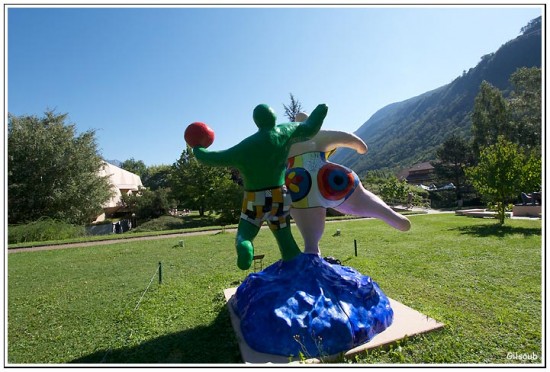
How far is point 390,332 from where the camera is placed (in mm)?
4559

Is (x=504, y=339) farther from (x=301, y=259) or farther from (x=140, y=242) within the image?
(x=140, y=242)

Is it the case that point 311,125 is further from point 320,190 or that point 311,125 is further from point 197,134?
point 197,134

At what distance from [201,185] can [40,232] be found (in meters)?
12.3

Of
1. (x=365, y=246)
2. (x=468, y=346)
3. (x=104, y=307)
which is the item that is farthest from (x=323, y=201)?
(x=365, y=246)

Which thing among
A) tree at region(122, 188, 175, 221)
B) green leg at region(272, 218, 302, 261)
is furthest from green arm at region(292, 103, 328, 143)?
tree at region(122, 188, 175, 221)

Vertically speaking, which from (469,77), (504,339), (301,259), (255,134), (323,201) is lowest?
(504,339)

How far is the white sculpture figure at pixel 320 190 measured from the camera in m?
5.00

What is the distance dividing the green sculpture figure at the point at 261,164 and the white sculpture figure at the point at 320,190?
48 cm

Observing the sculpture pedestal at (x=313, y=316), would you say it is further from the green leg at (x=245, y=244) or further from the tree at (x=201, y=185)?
the tree at (x=201, y=185)

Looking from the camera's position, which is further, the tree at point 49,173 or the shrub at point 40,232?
the tree at point 49,173

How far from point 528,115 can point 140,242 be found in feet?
106

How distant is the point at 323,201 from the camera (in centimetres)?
508

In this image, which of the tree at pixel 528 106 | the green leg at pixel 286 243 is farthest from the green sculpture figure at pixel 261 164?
the tree at pixel 528 106

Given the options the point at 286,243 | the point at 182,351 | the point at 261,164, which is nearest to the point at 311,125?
the point at 261,164
